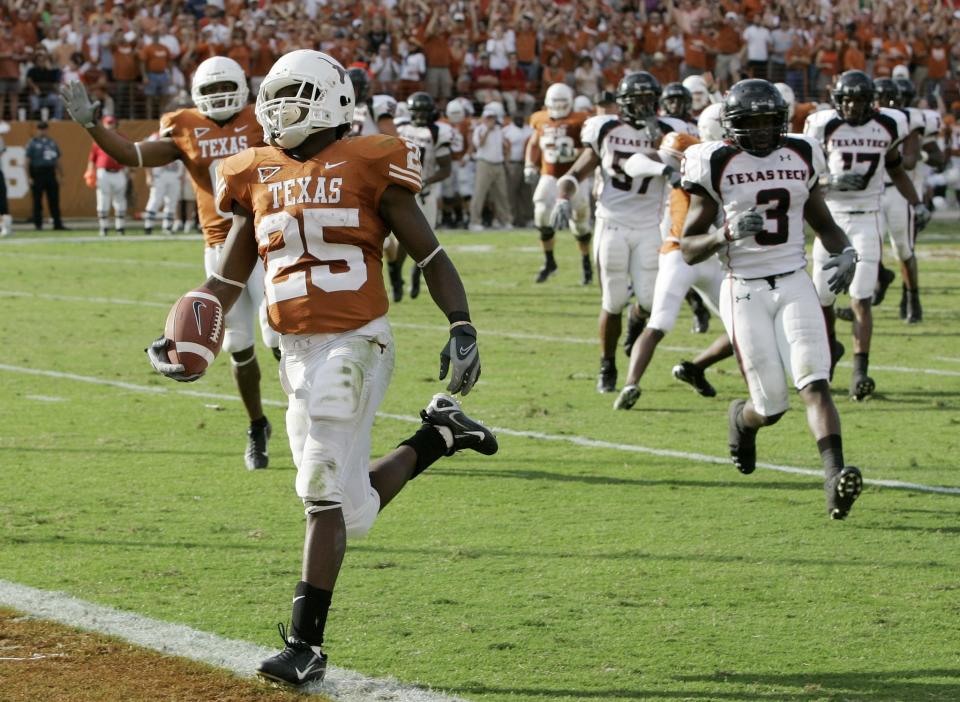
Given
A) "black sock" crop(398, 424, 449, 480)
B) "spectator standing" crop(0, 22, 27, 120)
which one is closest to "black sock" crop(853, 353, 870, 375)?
"black sock" crop(398, 424, 449, 480)

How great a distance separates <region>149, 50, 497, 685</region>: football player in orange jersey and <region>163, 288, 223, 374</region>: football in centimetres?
4

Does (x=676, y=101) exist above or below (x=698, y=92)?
above

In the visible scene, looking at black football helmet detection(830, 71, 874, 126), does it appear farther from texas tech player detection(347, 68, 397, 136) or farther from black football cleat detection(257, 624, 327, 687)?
black football cleat detection(257, 624, 327, 687)

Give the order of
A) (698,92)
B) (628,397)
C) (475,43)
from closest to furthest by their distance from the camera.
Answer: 1. (628,397)
2. (698,92)
3. (475,43)

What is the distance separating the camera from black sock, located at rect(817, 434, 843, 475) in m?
5.93

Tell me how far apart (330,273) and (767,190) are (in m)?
2.58

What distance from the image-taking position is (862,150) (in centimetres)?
1014

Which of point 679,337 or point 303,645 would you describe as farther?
point 679,337

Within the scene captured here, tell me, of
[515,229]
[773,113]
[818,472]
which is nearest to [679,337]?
[818,472]

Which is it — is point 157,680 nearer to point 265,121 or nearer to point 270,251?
point 270,251

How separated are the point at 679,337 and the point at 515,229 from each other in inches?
495

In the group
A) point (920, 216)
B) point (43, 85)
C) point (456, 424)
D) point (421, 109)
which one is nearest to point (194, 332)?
point (456, 424)

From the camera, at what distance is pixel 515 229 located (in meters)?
24.7

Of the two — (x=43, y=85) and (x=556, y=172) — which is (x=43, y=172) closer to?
(x=43, y=85)
